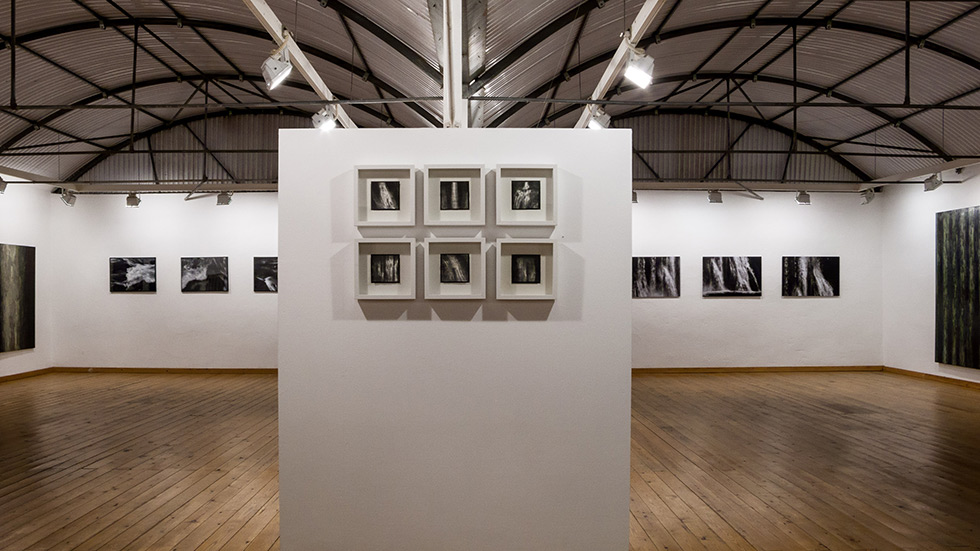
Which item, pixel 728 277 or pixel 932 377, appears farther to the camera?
pixel 728 277

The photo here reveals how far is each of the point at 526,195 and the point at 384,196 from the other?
0.92 meters

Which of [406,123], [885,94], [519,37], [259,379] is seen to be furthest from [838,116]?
[259,379]

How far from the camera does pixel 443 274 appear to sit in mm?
3326

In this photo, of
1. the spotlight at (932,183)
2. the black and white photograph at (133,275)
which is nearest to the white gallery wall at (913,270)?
the spotlight at (932,183)

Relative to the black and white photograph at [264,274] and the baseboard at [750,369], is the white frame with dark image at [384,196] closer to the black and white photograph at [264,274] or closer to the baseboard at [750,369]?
the black and white photograph at [264,274]

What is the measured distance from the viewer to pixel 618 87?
9469 mm

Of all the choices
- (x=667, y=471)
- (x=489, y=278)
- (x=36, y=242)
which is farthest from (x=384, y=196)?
(x=36, y=242)

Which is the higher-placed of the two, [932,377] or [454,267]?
[454,267]

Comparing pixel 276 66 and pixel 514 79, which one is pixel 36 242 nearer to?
pixel 276 66

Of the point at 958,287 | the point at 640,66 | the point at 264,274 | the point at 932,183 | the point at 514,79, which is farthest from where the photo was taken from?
the point at 264,274

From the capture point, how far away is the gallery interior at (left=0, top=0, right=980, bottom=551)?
→ 131 inches

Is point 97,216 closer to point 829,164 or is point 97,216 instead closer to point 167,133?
point 167,133

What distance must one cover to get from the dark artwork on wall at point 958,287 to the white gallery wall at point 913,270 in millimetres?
205

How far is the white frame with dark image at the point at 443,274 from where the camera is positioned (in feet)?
10.8
